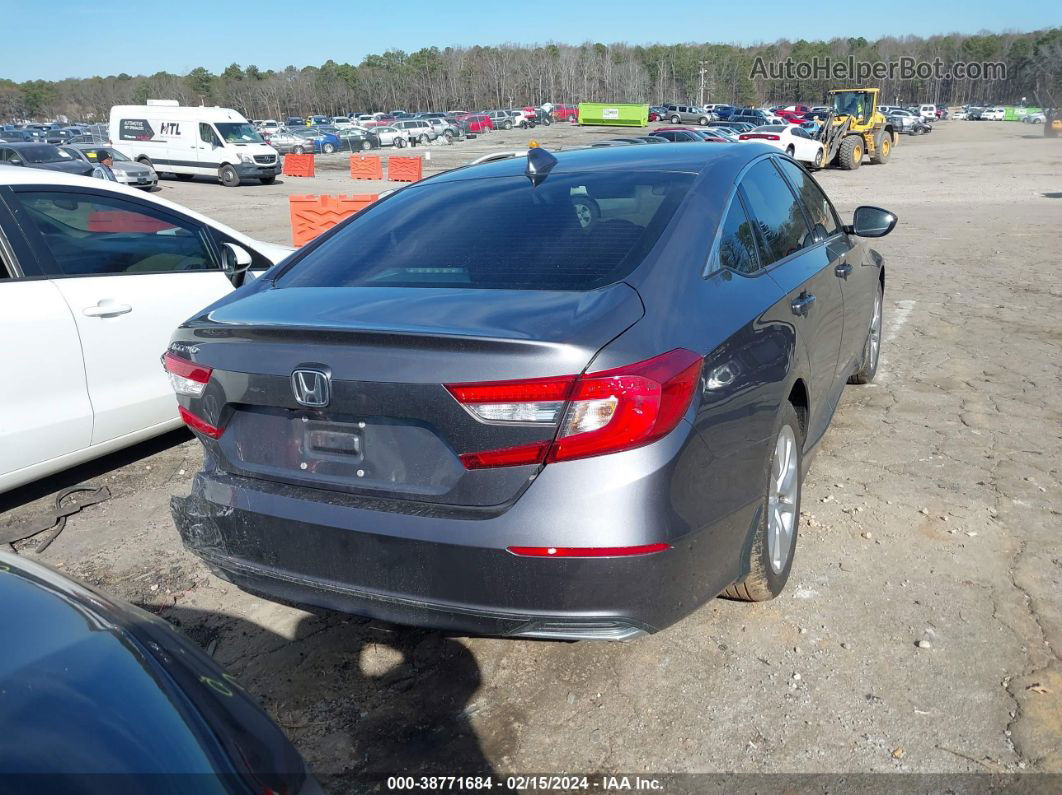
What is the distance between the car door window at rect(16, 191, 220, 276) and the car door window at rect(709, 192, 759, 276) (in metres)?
3.25

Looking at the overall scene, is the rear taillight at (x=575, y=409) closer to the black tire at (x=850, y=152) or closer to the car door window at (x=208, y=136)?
the black tire at (x=850, y=152)

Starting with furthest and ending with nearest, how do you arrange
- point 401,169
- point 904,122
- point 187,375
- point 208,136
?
point 904,122
point 208,136
point 401,169
point 187,375

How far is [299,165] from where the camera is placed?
34.3 metres

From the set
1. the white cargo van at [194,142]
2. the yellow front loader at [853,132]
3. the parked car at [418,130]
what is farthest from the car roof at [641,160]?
the parked car at [418,130]

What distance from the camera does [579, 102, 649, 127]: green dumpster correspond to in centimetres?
7050

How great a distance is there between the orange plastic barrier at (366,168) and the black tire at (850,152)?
16.3 meters

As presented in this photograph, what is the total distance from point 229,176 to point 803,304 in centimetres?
2984

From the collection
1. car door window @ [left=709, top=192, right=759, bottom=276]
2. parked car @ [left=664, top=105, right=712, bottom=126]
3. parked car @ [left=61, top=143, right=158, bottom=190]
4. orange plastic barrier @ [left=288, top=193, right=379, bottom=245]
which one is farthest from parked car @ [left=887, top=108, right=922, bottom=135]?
car door window @ [left=709, top=192, right=759, bottom=276]

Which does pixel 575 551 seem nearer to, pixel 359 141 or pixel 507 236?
pixel 507 236

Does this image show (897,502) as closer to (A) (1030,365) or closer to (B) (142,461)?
(A) (1030,365)

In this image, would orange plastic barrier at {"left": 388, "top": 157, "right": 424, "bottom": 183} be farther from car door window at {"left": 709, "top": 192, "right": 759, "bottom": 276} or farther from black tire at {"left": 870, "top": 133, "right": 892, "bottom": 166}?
car door window at {"left": 709, "top": 192, "right": 759, "bottom": 276}

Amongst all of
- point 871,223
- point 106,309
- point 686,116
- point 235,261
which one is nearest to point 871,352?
point 871,223

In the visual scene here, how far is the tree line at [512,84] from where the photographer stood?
455 feet

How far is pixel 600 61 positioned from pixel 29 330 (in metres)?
157
